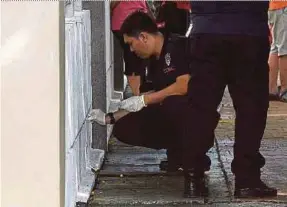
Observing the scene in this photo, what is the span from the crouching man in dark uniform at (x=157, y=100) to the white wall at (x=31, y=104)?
2.13m

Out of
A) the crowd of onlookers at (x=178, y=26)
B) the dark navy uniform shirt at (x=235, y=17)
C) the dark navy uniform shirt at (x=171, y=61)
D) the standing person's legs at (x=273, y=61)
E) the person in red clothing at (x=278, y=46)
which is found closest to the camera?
the dark navy uniform shirt at (x=235, y=17)

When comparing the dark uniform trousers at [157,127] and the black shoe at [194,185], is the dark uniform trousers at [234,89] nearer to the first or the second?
the black shoe at [194,185]

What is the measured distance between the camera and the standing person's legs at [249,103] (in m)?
5.16

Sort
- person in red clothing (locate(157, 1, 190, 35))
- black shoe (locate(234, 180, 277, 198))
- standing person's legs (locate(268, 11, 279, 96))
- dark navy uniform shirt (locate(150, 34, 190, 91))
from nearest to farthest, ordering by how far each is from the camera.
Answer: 1. black shoe (locate(234, 180, 277, 198))
2. dark navy uniform shirt (locate(150, 34, 190, 91))
3. person in red clothing (locate(157, 1, 190, 35))
4. standing person's legs (locate(268, 11, 279, 96))

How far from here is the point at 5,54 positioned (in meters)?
3.84

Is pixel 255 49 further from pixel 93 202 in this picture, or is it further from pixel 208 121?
pixel 93 202

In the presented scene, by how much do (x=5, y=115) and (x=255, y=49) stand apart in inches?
73.4

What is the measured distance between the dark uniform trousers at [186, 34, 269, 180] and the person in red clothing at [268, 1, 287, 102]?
3960mm

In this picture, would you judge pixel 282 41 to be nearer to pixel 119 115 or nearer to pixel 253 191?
pixel 119 115

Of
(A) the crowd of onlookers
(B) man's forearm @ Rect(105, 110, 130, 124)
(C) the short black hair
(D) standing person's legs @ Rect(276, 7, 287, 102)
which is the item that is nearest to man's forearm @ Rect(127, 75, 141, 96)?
(A) the crowd of onlookers

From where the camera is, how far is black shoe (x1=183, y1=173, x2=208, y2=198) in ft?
17.9

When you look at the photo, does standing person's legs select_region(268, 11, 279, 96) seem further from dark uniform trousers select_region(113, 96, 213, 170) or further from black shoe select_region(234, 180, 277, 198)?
black shoe select_region(234, 180, 277, 198)

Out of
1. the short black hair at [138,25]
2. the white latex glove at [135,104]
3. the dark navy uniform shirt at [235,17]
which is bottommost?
the white latex glove at [135,104]

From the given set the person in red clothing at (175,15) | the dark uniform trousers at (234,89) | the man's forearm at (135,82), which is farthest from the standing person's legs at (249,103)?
the person in red clothing at (175,15)
